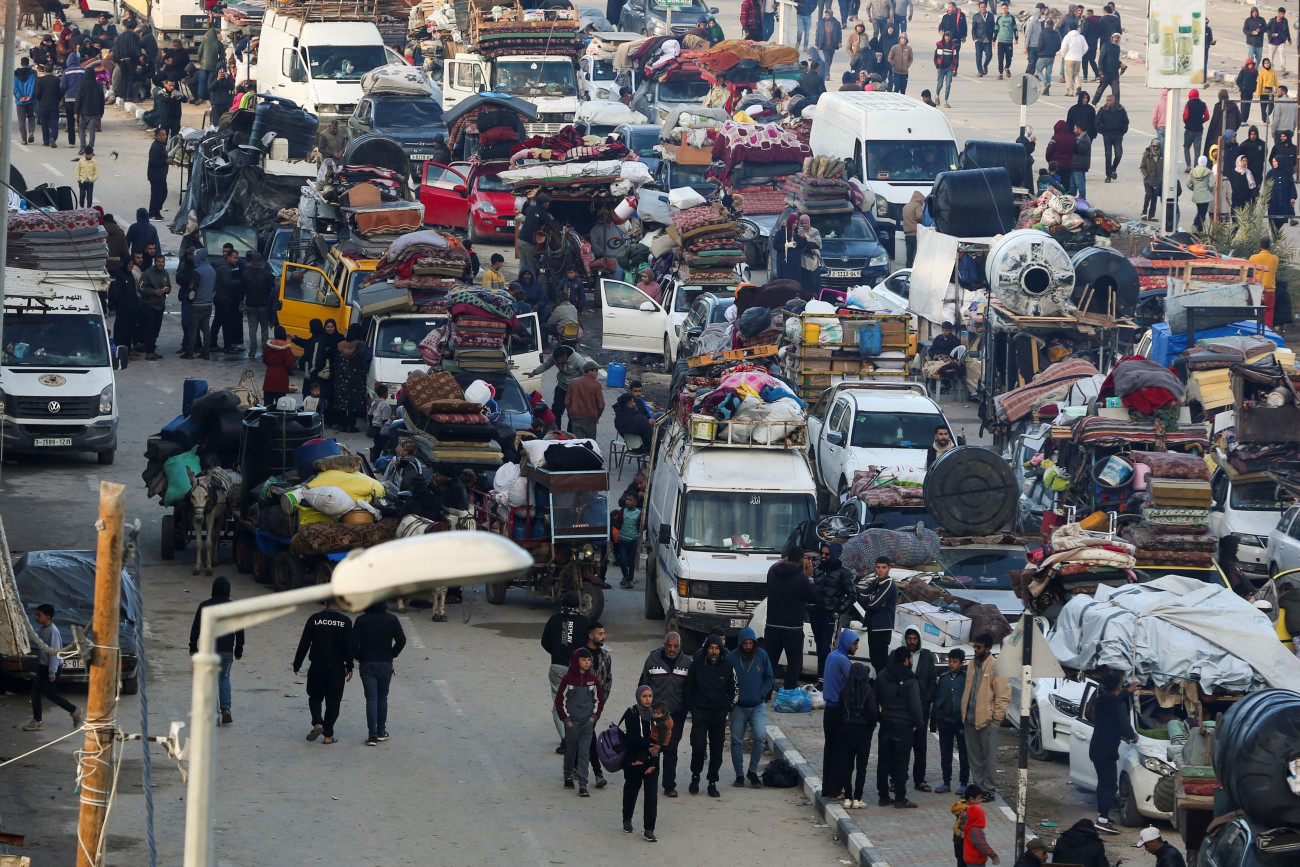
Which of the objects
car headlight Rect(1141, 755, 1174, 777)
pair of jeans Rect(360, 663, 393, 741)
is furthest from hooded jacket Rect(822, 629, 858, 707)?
pair of jeans Rect(360, 663, 393, 741)

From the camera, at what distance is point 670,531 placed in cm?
2158

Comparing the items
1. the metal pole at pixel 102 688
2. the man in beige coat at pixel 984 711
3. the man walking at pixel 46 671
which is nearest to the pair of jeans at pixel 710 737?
the man in beige coat at pixel 984 711

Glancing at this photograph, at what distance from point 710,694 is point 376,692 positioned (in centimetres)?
291

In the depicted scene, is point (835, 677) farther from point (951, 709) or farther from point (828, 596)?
point (828, 596)

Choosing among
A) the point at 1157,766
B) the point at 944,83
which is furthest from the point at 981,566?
the point at 944,83

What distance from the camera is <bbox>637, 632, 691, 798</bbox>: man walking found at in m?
17.2

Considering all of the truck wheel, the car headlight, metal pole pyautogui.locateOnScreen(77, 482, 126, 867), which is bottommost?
the truck wheel

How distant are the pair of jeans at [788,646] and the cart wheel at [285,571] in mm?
4999

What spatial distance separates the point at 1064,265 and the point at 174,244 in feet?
57.5

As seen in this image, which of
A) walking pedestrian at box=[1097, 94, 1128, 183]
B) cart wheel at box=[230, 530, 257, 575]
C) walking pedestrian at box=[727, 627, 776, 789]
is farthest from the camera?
walking pedestrian at box=[1097, 94, 1128, 183]

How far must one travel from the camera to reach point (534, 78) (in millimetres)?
45594

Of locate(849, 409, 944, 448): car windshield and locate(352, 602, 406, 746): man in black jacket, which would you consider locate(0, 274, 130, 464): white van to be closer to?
locate(849, 409, 944, 448): car windshield

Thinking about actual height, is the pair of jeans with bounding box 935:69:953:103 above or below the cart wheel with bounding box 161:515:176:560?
above

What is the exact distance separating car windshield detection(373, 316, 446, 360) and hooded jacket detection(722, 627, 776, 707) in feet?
38.5
